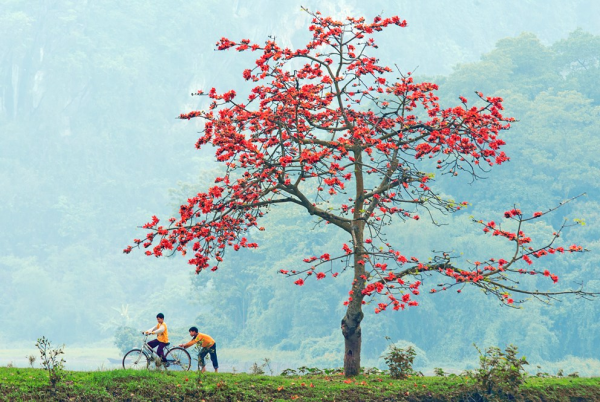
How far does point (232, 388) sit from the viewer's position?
1398cm

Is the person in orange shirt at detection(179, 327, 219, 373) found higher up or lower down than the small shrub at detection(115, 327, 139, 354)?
lower down

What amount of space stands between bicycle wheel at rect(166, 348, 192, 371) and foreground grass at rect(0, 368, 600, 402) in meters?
0.57

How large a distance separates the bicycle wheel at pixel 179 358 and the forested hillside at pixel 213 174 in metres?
38.2

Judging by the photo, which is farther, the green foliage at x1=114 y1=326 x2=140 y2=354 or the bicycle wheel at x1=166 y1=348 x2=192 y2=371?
the green foliage at x1=114 y1=326 x2=140 y2=354

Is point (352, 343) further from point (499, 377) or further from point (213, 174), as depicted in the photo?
point (213, 174)

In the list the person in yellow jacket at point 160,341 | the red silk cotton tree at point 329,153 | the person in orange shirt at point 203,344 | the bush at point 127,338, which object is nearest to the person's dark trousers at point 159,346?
the person in yellow jacket at point 160,341

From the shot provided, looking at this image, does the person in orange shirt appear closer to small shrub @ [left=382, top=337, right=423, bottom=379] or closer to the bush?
small shrub @ [left=382, top=337, right=423, bottom=379]

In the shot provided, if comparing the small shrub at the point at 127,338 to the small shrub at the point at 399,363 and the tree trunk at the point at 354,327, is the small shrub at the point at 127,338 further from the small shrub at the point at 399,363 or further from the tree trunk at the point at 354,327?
the small shrub at the point at 399,363

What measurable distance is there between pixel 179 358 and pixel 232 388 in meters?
1.96

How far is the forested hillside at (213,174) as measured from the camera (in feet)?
182

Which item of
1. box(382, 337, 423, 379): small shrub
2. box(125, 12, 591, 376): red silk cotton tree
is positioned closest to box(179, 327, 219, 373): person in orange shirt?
box(125, 12, 591, 376): red silk cotton tree

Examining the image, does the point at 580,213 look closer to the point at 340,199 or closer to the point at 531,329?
the point at 531,329

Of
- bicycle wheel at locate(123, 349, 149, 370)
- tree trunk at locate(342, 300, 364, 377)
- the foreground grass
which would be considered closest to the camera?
the foreground grass

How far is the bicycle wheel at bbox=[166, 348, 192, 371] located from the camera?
15.3 meters
